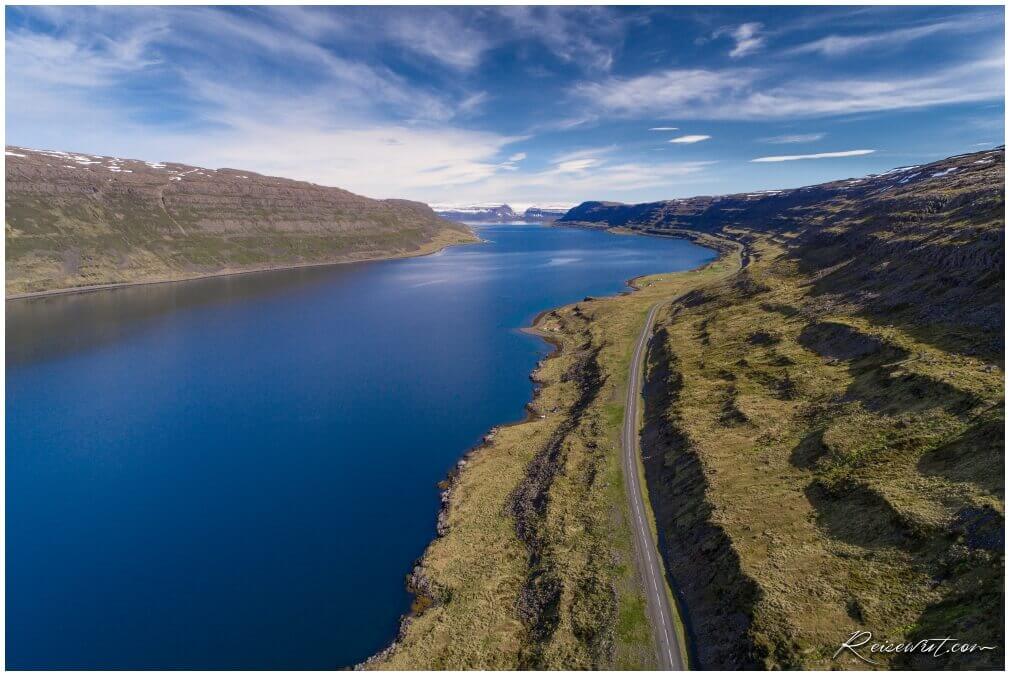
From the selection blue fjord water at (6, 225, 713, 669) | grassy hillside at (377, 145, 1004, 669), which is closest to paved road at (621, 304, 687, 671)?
grassy hillside at (377, 145, 1004, 669)

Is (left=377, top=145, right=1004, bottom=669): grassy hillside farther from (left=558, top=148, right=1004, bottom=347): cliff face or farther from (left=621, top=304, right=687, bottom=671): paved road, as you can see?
(left=621, top=304, right=687, bottom=671): paved road

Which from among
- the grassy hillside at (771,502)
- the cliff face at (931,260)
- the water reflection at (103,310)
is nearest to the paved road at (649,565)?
the grassy hillside at (771,502)

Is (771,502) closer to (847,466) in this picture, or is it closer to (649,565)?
(847,466)

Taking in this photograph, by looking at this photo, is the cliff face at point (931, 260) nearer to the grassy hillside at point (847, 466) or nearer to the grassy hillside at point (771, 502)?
the grassy hillside at point (847, 466)

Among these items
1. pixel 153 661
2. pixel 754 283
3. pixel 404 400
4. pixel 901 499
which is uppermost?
pixel 754 283

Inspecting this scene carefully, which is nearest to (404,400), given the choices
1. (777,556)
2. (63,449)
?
(63,449)

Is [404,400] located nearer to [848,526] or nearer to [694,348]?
[694,348]
